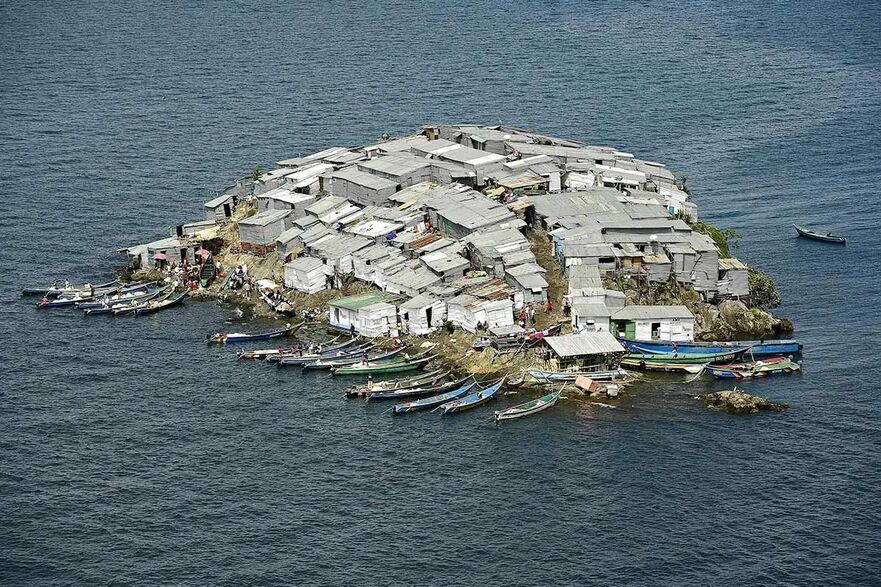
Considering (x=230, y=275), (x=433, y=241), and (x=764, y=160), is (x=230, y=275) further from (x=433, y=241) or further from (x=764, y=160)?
(x=764, y=160)

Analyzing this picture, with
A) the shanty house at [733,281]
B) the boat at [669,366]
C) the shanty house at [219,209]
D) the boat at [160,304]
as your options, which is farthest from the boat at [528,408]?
the shanty house at [219,209]

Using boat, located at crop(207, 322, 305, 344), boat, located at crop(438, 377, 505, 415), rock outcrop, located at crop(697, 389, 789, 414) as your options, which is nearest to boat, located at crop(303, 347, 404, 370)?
boat, located at crop(207, 322, 305, 344)

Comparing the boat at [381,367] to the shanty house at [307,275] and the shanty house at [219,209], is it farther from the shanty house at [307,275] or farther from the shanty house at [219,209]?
the shanty house at [219,209]

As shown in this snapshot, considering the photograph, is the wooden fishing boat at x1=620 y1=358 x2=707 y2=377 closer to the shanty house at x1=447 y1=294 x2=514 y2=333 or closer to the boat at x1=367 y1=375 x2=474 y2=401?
the shanty house at x1=447 y1=294 x2=514 y2=333

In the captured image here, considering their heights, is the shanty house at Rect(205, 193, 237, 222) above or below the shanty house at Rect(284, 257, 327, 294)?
above

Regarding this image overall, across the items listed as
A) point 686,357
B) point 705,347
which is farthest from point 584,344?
point 705,347

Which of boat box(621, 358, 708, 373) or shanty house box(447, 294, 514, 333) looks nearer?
boat box(621, 358, 708, 373)
